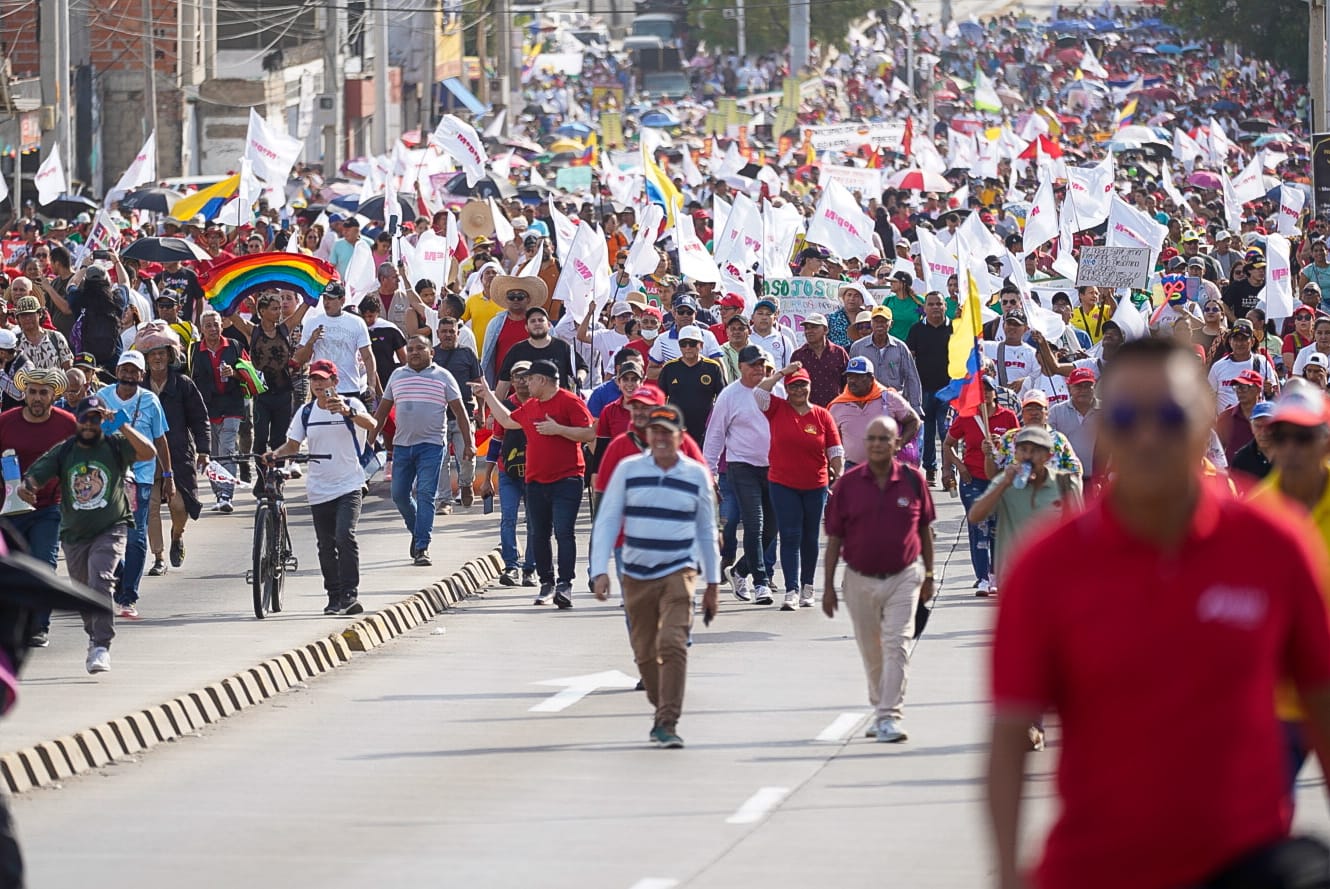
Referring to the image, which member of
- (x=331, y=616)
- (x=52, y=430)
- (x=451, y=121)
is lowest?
(x=331, y=616)

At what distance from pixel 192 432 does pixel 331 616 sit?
2622 millimetres

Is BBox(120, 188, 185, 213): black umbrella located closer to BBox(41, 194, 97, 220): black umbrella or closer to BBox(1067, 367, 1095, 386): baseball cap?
BBox(41, 194, 97, 220): black umbrella

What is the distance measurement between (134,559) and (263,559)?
0.72m

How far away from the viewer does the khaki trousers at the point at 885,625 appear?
11.9 meters

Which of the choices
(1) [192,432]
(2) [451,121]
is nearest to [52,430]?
(1) [192,432]

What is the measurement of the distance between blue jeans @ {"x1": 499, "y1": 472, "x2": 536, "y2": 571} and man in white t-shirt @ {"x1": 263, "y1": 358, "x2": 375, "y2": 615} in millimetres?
1389

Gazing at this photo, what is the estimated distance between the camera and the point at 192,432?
58.2 feet

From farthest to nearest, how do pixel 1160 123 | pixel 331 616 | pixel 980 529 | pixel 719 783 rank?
pixel 1160 123 < pixel 980 529 < pixel 331 616 < pixel 719 783

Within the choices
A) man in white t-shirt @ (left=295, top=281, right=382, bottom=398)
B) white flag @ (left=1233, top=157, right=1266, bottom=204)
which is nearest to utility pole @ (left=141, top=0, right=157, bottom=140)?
white flag @ (left=1233, top=157, right=1266, bottom=204)

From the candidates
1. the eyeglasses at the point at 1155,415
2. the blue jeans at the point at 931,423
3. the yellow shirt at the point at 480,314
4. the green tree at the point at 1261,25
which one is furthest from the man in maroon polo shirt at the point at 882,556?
the green tree at the point at 1261,25

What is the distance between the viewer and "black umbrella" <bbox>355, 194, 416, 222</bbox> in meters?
34.7

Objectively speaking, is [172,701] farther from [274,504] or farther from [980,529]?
[980,529]

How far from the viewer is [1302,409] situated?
7152 mm

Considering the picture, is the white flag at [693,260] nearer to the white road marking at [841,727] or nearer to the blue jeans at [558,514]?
the blue jeans at [558,514]
